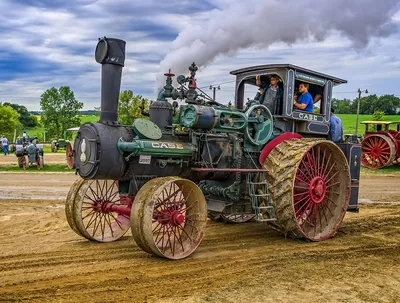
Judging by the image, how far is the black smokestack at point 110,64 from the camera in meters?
5.62

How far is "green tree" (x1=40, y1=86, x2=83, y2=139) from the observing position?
6047 cm

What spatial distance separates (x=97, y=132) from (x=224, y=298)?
2.48 metres

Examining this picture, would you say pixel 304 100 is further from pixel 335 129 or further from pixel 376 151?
pixel 376 151

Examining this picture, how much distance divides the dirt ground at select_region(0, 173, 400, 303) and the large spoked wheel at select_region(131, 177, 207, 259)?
188mm

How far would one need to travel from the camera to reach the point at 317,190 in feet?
22.8

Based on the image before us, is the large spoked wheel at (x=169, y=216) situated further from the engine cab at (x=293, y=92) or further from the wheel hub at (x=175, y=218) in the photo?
the engine cab at (x=293, y=92)

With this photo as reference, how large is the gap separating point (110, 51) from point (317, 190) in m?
3.49

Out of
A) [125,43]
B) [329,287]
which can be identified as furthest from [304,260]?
[125,43]

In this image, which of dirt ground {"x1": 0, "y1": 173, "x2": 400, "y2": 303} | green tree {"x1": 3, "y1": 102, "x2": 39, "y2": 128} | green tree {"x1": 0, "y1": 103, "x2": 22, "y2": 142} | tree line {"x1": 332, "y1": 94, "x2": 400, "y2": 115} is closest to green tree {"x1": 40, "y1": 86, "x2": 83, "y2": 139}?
green tree {"x1": 0, "y1": 103, "x2": 22, "y2": 142}

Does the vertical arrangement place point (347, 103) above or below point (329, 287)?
above

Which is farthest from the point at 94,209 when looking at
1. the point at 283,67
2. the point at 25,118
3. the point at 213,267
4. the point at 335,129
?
the point at 25,118

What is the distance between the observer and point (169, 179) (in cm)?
566

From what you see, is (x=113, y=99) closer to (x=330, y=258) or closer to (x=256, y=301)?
(x=256, y=301)

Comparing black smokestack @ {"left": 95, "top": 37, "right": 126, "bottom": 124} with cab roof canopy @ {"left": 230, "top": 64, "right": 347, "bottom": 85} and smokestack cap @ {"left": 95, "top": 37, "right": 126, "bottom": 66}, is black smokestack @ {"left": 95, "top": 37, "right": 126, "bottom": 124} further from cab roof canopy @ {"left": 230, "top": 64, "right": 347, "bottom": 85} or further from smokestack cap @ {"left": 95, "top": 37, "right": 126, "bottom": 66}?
cab roof canopy @ {"left": 230, "top": 64, "right": 347, "bottom": 85}
